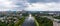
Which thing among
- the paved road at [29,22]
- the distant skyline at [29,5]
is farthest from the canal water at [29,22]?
the distant skyline at [29,5]

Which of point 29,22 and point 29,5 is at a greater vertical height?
point 29,5

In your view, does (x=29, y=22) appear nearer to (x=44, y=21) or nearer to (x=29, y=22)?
(x=29, y=22)

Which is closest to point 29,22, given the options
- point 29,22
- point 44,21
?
point 29,22

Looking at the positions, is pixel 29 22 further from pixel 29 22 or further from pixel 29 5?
pixel 29 5

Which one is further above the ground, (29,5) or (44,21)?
(29,5)

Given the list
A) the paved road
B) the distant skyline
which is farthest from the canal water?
the distant skyline

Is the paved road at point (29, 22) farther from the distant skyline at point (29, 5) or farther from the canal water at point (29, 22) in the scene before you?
the distant skyline at point (29, 5)

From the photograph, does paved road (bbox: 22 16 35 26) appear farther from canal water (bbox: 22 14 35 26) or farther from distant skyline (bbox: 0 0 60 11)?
distant skyline (bbox: 0 0 60 11)

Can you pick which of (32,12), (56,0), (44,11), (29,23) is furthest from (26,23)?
(56,0)
